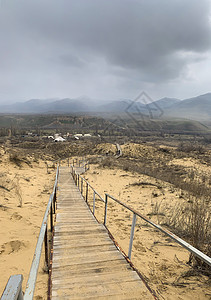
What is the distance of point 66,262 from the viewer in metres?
2.67

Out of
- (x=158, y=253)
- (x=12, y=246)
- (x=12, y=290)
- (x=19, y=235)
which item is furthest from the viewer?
(x=19, y=235)

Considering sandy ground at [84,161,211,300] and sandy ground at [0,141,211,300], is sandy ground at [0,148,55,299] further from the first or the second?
sandy ground at [84,161,211,300]

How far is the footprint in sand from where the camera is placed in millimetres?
3359

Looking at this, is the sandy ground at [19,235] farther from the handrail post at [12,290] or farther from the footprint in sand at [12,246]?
the handrail post at [12,290]

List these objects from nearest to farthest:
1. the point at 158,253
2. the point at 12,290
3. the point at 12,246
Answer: the point at 12,290 → the point at 12,246 → the point at 158,253

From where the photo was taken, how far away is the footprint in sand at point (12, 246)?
11.0ft

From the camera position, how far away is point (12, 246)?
139 inches

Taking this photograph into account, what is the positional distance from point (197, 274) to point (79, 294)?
2.08 metres

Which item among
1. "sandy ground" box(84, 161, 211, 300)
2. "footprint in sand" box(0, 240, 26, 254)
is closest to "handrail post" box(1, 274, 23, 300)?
"sandy ground" box(84, 161, 211, 300)

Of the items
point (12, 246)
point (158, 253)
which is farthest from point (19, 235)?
point (158, 253)

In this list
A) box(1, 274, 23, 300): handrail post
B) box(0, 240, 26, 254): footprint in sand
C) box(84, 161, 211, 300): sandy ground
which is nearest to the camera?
box(1, 274, 23, 300): handrail post

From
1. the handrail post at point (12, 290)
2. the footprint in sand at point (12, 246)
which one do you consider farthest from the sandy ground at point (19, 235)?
the handrail post at point (12, 290)

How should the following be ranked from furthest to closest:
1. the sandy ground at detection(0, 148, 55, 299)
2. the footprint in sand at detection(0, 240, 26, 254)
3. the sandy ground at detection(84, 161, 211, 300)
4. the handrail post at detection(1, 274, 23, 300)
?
1. the footprint in sand at detection(0, 240, 26, 254)
2. the sandy ground at detection(0, 148, 55, 299)
3. the sandy ground at detection(84, 161, 211, 300)
4. the handrail post at detection(1, 274, 23, 300)

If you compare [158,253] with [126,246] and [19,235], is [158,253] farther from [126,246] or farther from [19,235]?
[19,235]
